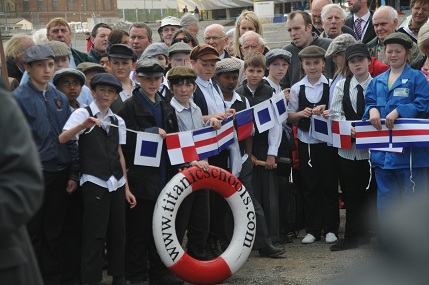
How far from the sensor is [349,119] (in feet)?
26.6

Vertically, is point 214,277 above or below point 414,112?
below

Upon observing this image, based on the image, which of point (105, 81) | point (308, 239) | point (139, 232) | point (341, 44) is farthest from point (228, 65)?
point (308, 239)

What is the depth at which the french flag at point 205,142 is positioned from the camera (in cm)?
722

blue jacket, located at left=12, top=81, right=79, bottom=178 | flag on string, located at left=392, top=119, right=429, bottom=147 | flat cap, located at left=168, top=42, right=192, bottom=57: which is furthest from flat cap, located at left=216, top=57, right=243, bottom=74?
blue jacket, located at left=12, top=81, right=79, bottom=178

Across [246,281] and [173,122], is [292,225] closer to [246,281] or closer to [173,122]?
[246,281]

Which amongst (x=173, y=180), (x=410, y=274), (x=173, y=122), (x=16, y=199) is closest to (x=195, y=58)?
(x=173, y=122)

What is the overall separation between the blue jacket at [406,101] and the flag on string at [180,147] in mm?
1894

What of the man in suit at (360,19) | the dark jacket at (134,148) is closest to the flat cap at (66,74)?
the dark jacket at (134,148)

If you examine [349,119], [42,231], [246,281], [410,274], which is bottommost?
[246,281]

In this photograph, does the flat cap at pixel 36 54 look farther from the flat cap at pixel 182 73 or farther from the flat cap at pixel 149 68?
the flat cap at pixel 182 73

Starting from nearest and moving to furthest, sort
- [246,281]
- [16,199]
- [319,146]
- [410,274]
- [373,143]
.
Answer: [410,274] → [16,199] → [246,281] → [373,143] → [319,146]

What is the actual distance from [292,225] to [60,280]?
2.80m

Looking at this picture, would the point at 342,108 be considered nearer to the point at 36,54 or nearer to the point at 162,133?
the point at 162,133

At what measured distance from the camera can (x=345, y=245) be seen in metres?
8.12
